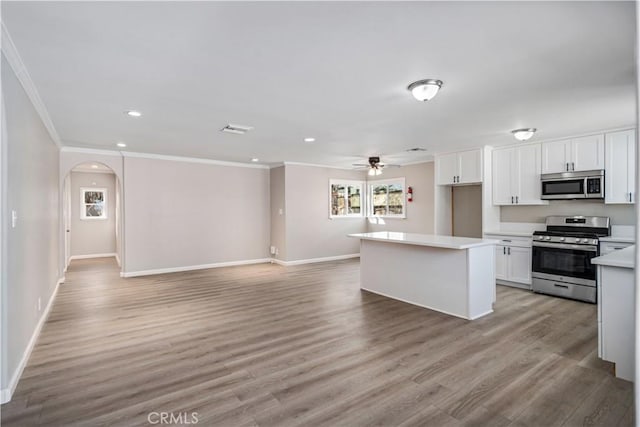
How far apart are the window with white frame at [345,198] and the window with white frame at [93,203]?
6.62m

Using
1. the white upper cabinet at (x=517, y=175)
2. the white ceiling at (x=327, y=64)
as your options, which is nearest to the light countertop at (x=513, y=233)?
the white upper cabinet at (x=517, y=175)

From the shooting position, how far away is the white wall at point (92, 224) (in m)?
9.17

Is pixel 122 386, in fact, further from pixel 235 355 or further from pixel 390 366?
pixel 390 366

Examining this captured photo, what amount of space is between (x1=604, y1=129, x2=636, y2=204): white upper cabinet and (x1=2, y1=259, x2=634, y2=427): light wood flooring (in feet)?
5.40

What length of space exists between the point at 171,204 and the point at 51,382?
4796 millimetres

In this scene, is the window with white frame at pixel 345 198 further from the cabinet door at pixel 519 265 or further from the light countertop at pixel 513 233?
the cabinet door at pixel 519 265

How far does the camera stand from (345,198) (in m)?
8.95

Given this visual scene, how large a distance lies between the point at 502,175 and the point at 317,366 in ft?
16.0

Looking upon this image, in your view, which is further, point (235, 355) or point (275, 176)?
point (275, 176)

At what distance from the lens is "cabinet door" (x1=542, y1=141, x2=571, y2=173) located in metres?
5.10

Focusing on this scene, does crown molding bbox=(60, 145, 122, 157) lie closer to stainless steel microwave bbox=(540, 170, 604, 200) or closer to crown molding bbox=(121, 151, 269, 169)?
crown molding bbox=(121, 151, 269, 169)

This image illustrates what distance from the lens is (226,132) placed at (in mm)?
4809

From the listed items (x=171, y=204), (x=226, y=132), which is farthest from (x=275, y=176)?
(x=226, y=132)

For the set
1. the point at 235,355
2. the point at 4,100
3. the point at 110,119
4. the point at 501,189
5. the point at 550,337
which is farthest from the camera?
the point at 501,189
